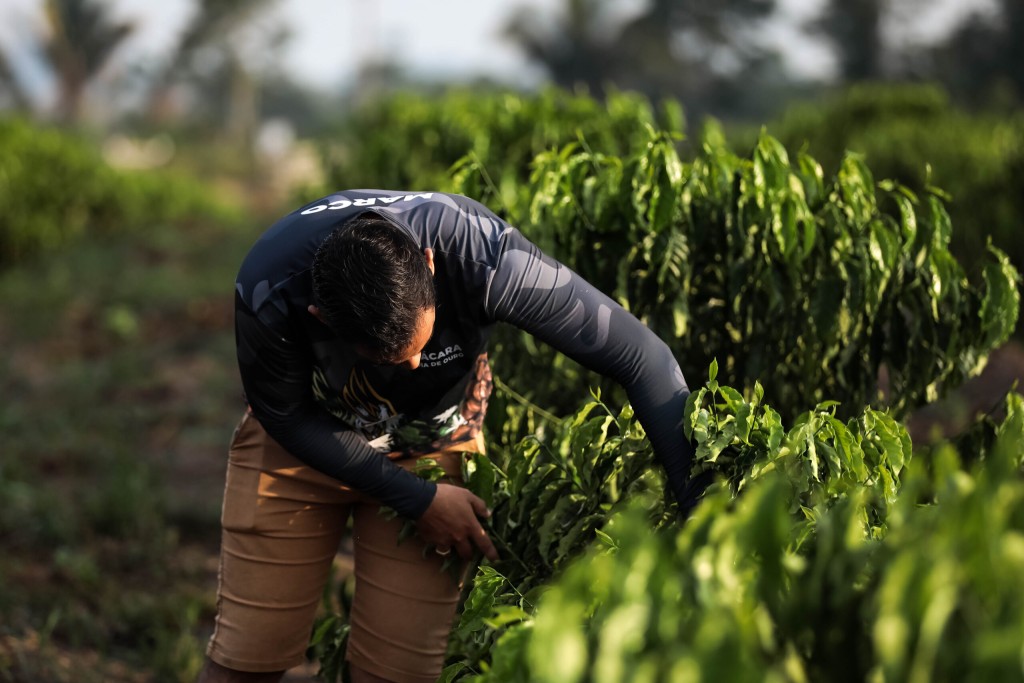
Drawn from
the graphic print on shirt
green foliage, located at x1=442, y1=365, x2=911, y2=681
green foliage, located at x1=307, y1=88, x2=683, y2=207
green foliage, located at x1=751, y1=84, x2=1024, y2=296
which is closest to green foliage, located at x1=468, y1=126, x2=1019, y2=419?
green foliage, located at x1=751, y1=84, x2=1024, y2=296

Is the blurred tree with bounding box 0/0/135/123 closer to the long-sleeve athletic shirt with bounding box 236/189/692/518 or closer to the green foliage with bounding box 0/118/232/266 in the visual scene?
the green foliage with bounding box 0/118/232/266

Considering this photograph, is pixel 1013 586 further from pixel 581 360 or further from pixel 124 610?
pixel 124 610

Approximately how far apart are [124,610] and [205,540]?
3.49 feet

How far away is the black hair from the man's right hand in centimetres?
54

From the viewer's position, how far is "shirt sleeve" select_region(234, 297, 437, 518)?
2.65 m

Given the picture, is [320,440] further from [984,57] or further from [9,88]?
[984,57]

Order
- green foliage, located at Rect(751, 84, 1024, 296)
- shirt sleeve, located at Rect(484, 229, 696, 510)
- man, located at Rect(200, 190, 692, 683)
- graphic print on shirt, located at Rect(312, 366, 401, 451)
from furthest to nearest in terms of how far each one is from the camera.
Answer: green foliage, located at Rect(751, 84, 1024, 296), graphic print on shirt, located at Rect(312, 366, 401, 451), shirt sleeve, located at Rect(484, 229, 696, 510), man, located at Rect(200, 190, 692, 683)

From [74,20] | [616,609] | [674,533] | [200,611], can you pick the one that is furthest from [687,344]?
[74,20]

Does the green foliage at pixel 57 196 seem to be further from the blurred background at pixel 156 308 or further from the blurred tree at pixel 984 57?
the blurred tree at pixel 984 57

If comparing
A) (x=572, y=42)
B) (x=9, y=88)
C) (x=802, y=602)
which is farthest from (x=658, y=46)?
(x=802, y=602)

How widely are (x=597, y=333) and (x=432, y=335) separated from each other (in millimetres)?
384

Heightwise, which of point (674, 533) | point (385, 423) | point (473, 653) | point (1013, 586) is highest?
point (1013, 586)

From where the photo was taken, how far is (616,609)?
4.52 feet

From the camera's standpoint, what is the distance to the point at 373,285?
2.27 metres
